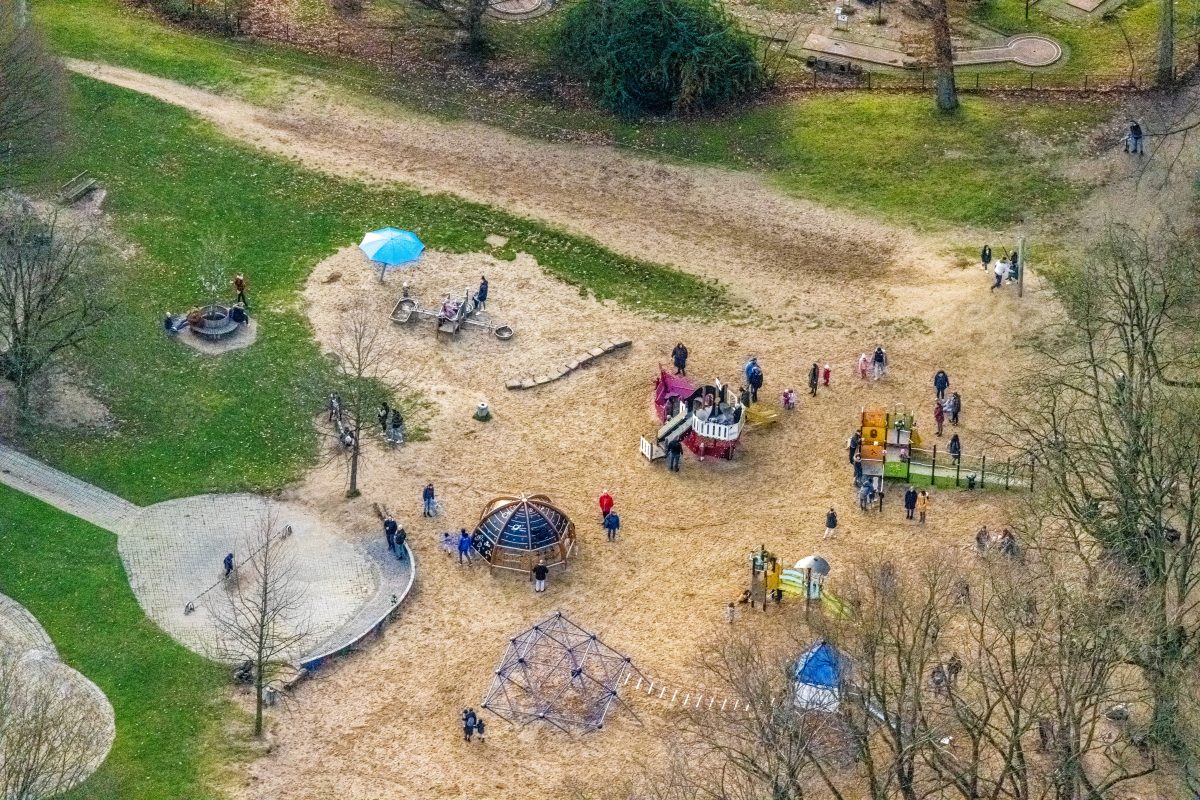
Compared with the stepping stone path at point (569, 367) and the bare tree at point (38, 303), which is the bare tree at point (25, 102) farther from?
the stepping stone path at point (569, 367)

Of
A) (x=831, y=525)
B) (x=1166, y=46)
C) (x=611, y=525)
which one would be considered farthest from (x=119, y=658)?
(x=1166, y=46)

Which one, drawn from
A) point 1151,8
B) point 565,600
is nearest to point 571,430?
point 565,600

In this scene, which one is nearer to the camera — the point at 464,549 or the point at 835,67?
the point at 464,549

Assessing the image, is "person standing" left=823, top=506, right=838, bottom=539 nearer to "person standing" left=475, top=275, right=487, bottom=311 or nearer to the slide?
the slide

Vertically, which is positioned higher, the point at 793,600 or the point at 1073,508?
the point at 1073,508

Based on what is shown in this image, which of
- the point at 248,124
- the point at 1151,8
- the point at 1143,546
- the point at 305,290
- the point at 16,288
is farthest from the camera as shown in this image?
the point at 1151,8

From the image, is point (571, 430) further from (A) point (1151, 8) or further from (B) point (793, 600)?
(A) point (1151, 8)

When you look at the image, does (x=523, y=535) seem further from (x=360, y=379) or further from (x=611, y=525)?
(x=360, y=379)

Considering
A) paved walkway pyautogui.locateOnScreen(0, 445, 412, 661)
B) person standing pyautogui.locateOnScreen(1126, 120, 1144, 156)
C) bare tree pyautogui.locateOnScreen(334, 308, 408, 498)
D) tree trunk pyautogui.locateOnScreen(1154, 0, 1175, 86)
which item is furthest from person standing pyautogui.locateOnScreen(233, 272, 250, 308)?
tree trunk pyautogui.locateOnScreen(1154, 0, 1175, 86)

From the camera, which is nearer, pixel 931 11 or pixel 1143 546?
pixel 1143 546
